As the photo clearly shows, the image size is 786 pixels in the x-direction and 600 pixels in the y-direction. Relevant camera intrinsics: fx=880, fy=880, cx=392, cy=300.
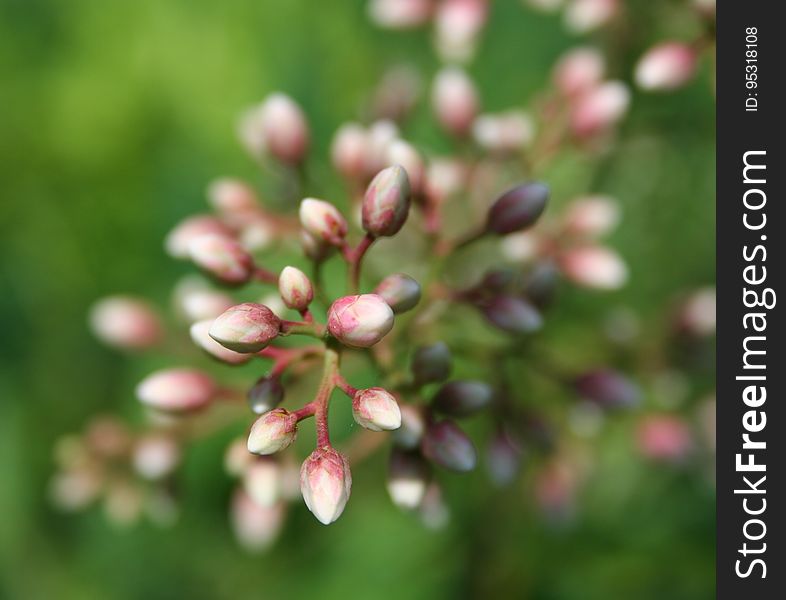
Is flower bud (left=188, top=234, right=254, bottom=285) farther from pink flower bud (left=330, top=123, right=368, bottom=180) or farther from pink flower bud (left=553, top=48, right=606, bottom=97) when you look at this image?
pink flower bud (left=553, top=48, right=606, bottom=97)

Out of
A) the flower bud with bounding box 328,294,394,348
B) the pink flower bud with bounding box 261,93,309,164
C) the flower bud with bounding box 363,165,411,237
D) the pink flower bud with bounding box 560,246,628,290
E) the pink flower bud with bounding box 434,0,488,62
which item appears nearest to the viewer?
the flower bud with bounding box 328,294,394,348

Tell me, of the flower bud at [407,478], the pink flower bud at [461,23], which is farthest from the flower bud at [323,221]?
the pink flower bud at [461,23]

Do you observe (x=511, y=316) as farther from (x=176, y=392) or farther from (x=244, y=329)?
(x=176, y=392)

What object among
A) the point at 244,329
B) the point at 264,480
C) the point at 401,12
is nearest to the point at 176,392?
the point at 264,480

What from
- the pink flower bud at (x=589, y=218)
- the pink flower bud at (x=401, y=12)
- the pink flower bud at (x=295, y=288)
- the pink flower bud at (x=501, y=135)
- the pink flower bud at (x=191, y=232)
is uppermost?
the pink flower bud at (x=401, y=12)

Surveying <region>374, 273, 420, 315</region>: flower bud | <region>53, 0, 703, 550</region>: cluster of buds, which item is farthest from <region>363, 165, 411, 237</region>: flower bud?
<region>374, 273, 420, 315</region>: flower bud

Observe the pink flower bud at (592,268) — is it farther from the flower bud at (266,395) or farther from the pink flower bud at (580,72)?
the flower bud at (266,395)
